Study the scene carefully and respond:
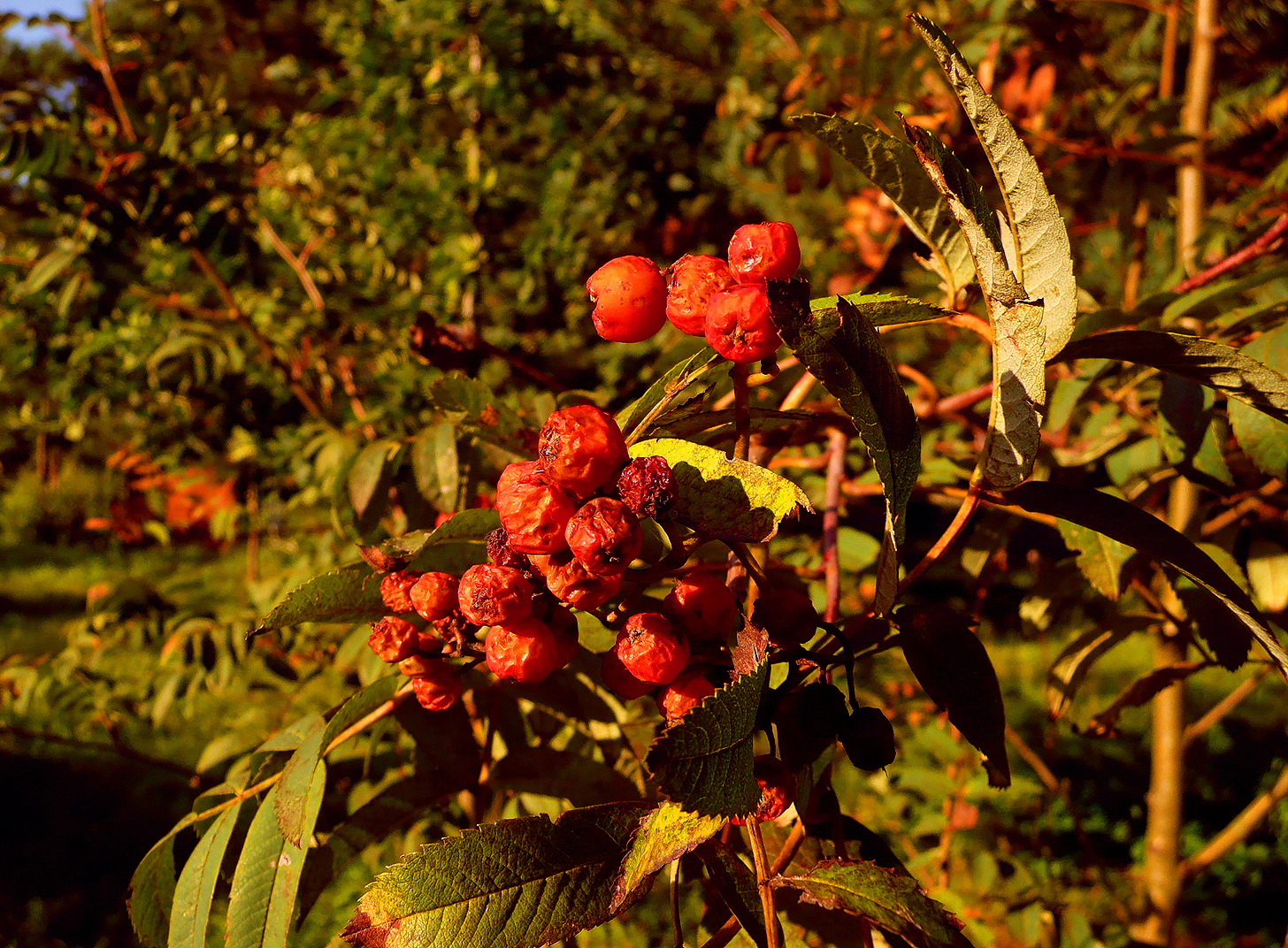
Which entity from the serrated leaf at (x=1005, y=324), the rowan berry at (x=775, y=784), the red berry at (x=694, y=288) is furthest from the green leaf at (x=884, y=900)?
the red berry at (x=694, y=288)

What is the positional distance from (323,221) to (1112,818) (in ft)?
12.4

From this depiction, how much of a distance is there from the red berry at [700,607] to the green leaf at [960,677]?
0.12 m

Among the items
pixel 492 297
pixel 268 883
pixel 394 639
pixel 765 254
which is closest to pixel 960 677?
pixel 765 254

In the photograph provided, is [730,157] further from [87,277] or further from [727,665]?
[727,665]

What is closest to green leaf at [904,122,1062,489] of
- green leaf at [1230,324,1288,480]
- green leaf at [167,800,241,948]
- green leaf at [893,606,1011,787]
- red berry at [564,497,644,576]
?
green leaf at [893,606,1011,787]

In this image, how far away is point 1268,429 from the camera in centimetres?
80

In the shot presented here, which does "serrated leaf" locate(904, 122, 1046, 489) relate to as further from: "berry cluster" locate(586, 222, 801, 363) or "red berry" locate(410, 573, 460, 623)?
"red berry" locate(410, 573, 460, 623)

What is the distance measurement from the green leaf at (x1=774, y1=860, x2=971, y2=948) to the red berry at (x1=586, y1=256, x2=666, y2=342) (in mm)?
361

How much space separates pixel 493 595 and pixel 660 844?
0.57ft

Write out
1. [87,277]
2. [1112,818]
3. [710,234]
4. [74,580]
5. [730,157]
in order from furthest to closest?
[74,580] < [1112,818] < [710,234] < [730,157] < [87,277]

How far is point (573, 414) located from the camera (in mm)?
503

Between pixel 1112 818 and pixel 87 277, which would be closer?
pixel 87 277

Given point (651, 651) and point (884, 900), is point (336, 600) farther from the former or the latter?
point (884, 900)

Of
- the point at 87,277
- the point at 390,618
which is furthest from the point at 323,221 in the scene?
the point at 390,618
